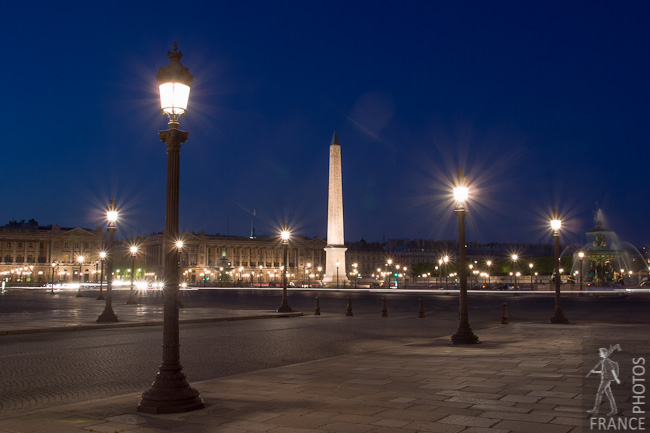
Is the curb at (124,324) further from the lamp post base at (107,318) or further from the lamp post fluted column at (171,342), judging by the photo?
the lamp post fluted column at (171,342)

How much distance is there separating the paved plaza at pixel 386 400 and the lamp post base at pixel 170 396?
0.49 ft

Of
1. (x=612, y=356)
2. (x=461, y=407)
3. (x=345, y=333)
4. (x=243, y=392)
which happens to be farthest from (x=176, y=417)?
(x=345, y=333)

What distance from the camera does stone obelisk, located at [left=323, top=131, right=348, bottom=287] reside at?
2835 inches

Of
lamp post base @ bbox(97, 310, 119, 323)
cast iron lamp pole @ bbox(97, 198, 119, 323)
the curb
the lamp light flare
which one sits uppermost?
the lamp light flare

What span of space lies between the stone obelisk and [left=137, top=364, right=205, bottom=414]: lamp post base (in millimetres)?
64168

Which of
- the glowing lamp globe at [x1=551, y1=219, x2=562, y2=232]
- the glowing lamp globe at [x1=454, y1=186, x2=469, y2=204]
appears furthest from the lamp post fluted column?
A: the glowing lamp globe at [x1=551, y1=219, x2=562, y2=232]

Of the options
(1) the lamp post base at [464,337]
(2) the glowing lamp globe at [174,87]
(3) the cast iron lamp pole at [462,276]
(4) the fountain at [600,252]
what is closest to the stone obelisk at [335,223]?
(4) the fountain at [600,252]

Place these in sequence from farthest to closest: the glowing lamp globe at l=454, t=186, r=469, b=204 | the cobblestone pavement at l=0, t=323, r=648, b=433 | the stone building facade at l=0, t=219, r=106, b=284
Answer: the stone building facade at l=0, t=219, r=106, b=284
the glowing lamp globe at l=454, t=186, r=469, b=204
the cobblestone pavement at l=0, t=323, r=648, b=433

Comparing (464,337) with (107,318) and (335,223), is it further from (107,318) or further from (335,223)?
(335,223)

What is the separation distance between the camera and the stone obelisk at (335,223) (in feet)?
236

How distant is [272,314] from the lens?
28438 mm

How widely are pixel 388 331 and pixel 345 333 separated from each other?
1719 mm

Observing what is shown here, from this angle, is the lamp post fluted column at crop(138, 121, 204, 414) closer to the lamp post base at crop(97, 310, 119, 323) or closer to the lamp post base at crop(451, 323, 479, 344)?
the lamp post base at crop(451, 323, 479, 344)

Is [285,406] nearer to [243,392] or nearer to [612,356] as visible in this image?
[243,392]
